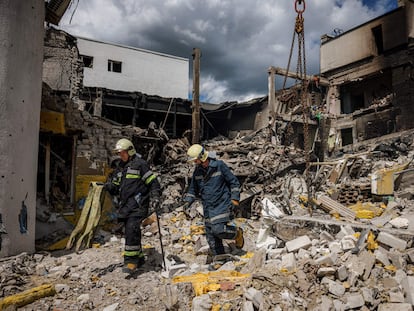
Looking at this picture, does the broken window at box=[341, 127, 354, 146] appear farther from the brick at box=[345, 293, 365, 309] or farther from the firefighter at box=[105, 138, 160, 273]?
the brick at box=[345, 293, 365, 309]

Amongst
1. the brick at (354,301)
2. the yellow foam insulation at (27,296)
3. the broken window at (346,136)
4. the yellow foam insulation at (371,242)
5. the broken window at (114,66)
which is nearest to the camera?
the brick at (354,301)

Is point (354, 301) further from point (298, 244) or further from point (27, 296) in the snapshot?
point (27, 296)

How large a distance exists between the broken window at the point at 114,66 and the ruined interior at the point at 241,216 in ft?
15.3

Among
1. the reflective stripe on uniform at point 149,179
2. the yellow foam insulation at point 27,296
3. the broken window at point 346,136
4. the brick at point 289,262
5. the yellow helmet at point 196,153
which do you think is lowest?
the yellow foam insulation at point 27,296

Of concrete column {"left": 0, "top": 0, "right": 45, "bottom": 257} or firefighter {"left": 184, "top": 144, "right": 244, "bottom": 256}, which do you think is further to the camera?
firefighter {"left": 184, "top": 144, "right": 244, "bottom": 256}

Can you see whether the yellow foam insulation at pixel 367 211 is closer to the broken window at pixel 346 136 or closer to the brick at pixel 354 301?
the brick at pixel 354 301

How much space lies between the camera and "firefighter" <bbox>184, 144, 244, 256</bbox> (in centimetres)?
436

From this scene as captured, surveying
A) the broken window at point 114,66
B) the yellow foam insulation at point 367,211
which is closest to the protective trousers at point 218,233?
the yellow foam insulation at point 367,211

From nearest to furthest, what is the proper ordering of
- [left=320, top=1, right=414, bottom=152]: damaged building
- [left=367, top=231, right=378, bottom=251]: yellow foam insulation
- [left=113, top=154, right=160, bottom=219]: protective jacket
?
[left=367, top=231, right=378, bottom=251]: yellow foam insulation, [left=113, top=154, right=160, bottom=219]: protective jacket, [left=320, top=1, right=414, bottom=152]: damaged building

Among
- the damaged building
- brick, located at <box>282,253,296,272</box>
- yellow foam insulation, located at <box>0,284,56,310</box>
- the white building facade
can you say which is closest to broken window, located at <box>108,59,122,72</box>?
the white building facade

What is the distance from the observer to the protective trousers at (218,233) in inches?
170

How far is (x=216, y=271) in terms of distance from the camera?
3.99m

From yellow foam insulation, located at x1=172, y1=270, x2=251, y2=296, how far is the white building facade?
1674cm

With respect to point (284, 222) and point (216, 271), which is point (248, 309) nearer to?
point (216, 271)
